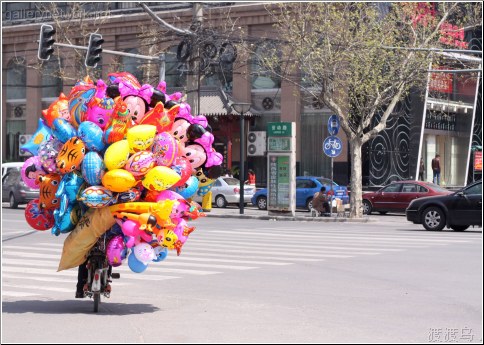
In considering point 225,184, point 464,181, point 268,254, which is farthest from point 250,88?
point 268,254

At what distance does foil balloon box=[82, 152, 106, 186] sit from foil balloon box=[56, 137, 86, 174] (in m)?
0.08

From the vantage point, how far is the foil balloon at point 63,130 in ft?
35.1

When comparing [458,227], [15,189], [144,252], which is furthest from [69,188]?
[15,189]

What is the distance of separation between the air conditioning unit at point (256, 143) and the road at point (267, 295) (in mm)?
16106

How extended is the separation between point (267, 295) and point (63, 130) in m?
3.81

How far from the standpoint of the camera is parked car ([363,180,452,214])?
35375mm

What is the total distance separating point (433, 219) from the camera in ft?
86.9

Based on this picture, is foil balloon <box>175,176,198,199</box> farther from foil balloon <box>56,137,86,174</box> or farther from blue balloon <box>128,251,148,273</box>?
foil balloon <box>56,137,86,174</box>

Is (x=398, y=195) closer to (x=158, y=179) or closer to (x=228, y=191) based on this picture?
(x=228, y=191)

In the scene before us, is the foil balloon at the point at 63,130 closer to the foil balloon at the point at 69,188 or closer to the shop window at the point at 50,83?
the foil balloon at the point at 69,188

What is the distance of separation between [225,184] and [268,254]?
22.5 meters

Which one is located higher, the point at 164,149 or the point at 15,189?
the point at 164,149

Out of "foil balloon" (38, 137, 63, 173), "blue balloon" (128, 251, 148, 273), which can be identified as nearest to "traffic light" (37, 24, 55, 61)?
"foil balloon" (38, 137, 63, 173)

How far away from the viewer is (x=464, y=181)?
51281 millimetres
